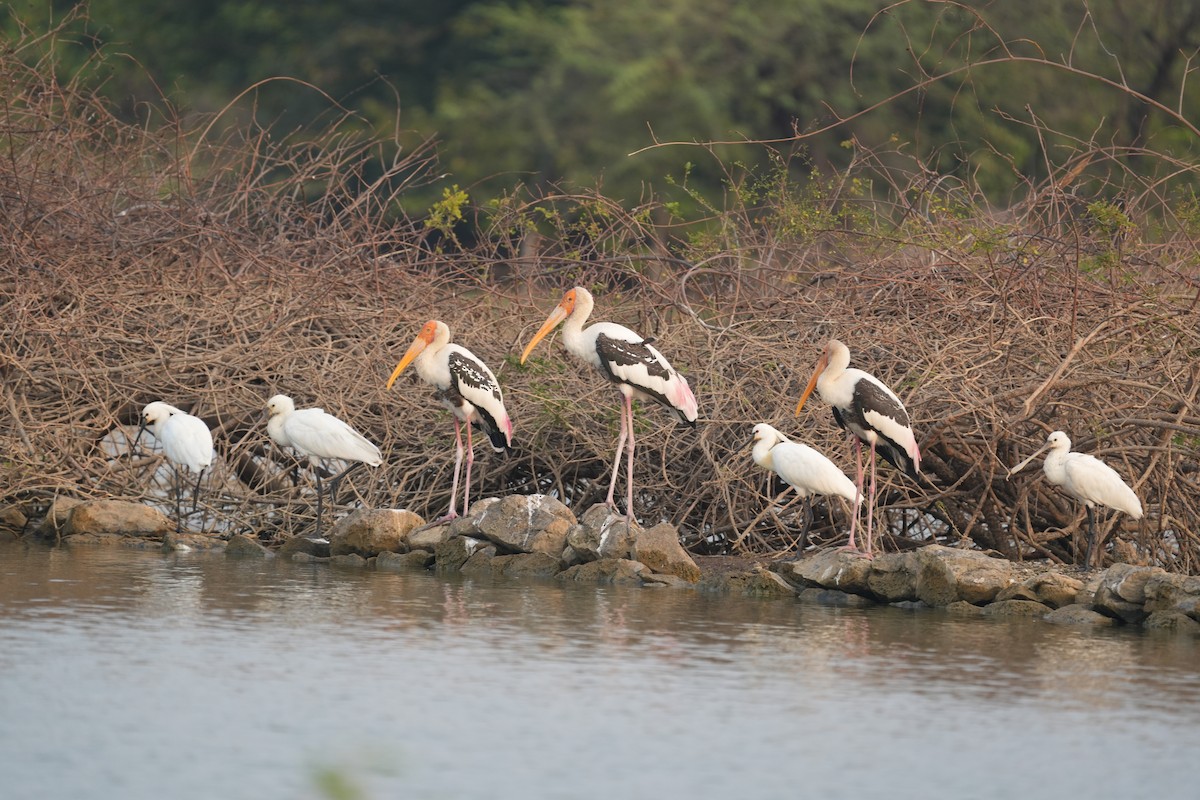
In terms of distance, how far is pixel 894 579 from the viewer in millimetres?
11094

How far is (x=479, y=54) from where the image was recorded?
3959 centimetres

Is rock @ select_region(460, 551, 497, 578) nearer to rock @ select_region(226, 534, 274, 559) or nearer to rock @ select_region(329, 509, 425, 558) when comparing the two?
rock @ select_region(329, 509, 425, 558)

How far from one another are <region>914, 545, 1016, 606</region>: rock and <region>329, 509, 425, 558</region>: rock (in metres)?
3.42

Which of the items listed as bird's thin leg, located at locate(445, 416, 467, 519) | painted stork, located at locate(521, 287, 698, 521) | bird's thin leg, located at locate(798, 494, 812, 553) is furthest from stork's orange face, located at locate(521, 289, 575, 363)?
bird's thin leg, located at locate(798, 494, 812, 553)

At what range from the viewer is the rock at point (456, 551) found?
12.1 meters

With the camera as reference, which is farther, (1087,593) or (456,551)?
Result: (456,551)

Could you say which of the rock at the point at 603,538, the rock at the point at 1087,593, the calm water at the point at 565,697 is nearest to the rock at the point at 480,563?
the rock at the point at 603,538

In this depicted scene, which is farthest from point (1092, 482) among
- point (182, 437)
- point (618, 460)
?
point (182, 437)

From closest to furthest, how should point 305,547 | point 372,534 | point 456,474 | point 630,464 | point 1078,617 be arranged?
point 1078,617 < point 372,534 < point 630,464 < point 305,547 < point 456,474

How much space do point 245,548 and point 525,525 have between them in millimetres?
2018

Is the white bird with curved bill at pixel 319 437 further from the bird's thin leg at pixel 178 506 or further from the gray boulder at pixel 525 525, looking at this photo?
the gray boulder at pixel 525 525

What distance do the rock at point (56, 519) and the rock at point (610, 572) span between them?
3.65 m

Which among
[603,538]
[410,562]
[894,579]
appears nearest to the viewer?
[894,579]

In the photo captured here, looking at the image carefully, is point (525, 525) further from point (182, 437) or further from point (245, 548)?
point (182, 437)
